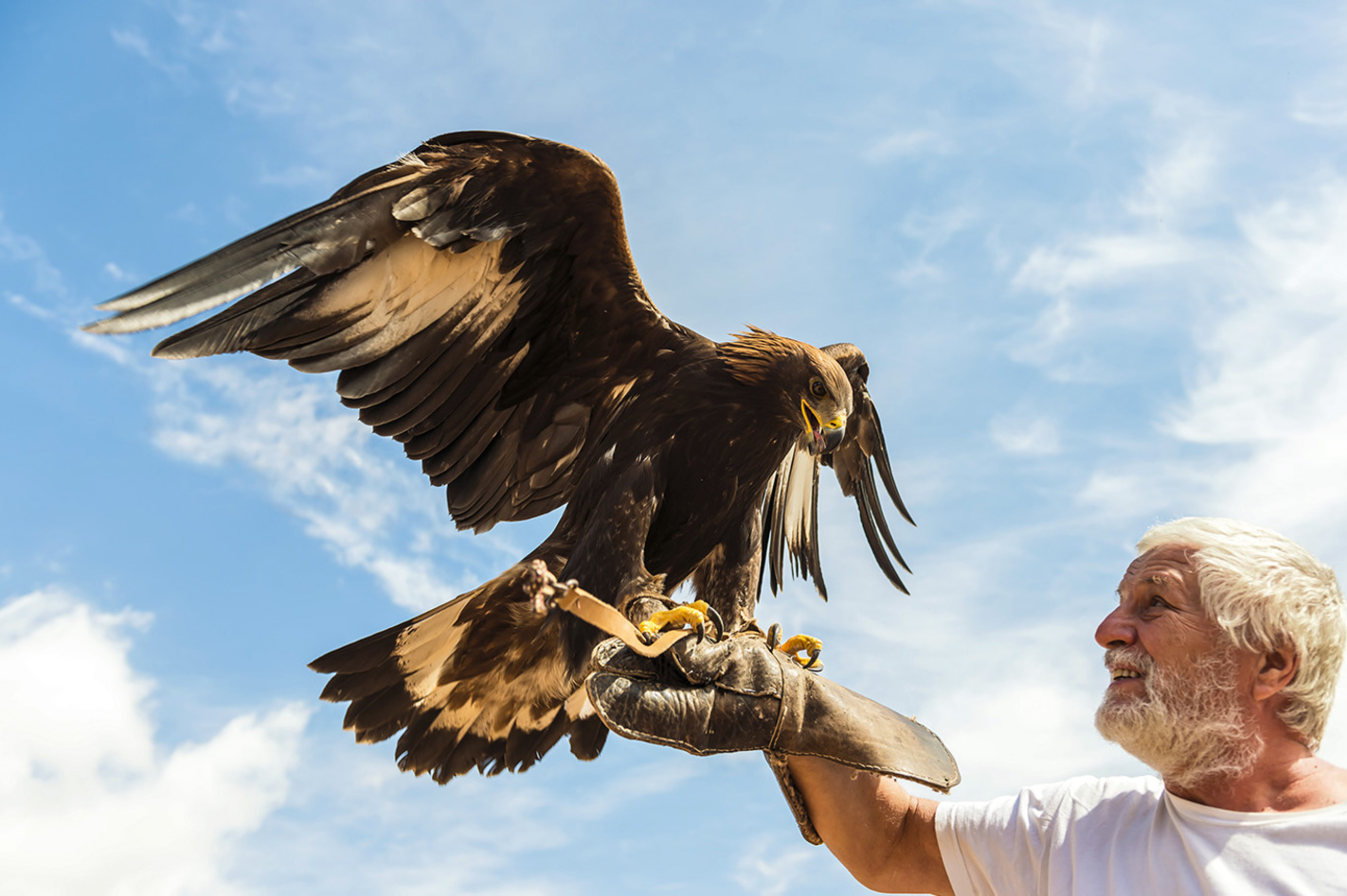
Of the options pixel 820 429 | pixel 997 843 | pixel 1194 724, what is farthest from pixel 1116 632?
pixel 820 429

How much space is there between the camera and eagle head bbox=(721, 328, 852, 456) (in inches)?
126

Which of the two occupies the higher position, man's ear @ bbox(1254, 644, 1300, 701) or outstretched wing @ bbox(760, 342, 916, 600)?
outstretched wing @ bbox(760, 342, 916, 600)

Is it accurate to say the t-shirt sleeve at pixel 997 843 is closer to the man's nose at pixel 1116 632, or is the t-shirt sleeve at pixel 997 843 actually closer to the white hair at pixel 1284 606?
the man's nose at pixel 1116 632

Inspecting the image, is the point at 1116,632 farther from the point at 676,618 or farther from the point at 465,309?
the point at 465,309

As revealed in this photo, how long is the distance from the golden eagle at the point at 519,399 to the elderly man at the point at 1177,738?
0.72 m

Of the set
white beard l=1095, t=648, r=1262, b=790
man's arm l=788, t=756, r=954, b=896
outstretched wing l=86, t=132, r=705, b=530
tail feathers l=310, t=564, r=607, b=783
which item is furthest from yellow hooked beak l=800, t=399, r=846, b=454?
white beard l=1095, t=648, r=1262, b=790

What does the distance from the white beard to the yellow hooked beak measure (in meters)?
1.28

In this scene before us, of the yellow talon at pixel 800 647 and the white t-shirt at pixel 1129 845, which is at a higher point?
the yellow talon at pixel 800 647

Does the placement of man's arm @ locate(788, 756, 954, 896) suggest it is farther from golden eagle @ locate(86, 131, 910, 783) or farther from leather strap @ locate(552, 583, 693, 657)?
golden eagle @ locate(86, 131, 910, 783)

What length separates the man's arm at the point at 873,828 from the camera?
237cm

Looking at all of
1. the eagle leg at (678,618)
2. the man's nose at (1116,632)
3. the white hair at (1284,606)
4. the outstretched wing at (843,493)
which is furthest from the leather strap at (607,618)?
the outstretched wing at (843,493)

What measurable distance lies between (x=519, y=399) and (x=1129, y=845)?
2345mm

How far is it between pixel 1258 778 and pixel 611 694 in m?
1.47

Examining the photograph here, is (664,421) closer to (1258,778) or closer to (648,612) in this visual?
(648,612)
